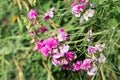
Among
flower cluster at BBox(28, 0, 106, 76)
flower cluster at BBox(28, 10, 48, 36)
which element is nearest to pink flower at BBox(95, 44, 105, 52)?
flower cluster at BBox(28, 0, 106, 76)

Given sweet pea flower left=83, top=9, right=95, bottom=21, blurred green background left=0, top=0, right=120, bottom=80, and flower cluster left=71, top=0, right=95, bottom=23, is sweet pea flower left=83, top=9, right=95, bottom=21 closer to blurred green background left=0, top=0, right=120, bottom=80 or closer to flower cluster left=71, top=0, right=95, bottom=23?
flower cluster left=71, top=0, right=95, bottom=23

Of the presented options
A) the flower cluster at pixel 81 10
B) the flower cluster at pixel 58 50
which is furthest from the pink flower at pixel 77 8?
the flower cluster at pixel 58 50

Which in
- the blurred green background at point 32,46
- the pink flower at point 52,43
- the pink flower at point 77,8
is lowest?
the blurred green background at point 32,46

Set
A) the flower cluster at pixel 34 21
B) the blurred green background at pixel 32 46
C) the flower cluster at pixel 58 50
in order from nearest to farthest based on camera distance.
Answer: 1. the flower cluster at pixel 58 50
2. the flower cluster at pixel 34 21
3. the blurred green background at pixel 32 46

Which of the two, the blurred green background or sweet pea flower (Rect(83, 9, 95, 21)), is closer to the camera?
sweet pea flower (Rect(83, 9, 95, 21))

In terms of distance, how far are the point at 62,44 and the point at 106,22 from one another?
0.31 metres

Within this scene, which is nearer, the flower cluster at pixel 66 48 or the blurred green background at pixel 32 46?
the flower cluster at pixel 66 48

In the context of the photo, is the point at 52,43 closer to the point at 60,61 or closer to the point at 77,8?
the point at 60,61

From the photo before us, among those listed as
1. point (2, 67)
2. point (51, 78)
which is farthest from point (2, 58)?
point (51, 78)

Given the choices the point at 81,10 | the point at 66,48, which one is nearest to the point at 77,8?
the point at 81,10

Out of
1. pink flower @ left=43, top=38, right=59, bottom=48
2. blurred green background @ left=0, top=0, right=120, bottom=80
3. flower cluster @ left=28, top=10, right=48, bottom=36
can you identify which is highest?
flower cluster @ left=28, top=10, right=48, bottom=36

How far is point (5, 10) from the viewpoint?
2674mm

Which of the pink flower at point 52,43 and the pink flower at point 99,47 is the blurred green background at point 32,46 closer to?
the pink flower at point 99,47

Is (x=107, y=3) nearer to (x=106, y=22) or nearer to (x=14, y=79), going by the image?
(x=106, y=22)
